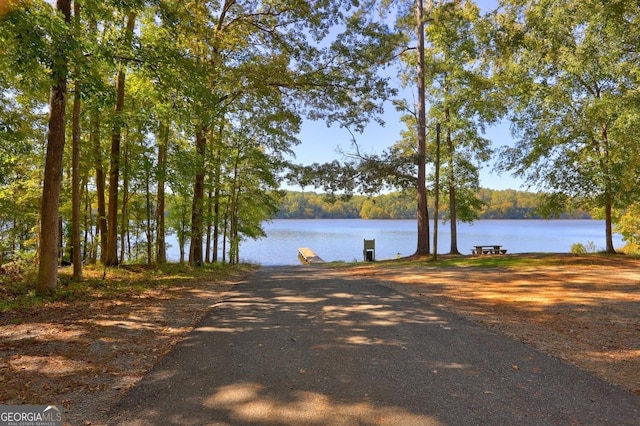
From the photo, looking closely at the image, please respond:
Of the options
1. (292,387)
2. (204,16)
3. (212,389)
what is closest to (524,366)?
(292,387)

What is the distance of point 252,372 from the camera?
3645mm

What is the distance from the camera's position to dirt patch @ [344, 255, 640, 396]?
14.0ft

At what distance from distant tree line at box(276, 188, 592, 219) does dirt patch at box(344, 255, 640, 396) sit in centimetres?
754

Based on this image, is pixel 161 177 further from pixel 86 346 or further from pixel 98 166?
pixel 86 346

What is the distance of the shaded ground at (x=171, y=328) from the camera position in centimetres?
340

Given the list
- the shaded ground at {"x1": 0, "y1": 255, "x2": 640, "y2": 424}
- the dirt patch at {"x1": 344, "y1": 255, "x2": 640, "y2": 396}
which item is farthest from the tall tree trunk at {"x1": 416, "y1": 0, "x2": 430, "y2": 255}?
the shaded ground at {"x1": 0, "y1": 255, "x2": 640, "y2": 424}

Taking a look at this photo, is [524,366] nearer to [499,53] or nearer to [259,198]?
[499,53]

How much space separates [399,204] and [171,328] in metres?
57.3

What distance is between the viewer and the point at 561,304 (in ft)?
22.1

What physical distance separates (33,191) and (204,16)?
8772mm

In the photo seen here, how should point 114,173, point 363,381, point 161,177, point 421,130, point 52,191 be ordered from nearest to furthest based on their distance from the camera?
point 363,381 < point 52,191 < point 161,177 < point 114,173 < point 421,130

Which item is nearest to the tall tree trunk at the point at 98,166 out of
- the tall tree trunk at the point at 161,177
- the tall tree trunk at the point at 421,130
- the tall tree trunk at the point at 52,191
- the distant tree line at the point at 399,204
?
the tall tree trunk at the point at 161,177

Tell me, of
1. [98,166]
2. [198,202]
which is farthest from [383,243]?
[98,166]

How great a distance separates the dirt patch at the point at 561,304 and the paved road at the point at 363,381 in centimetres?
44
